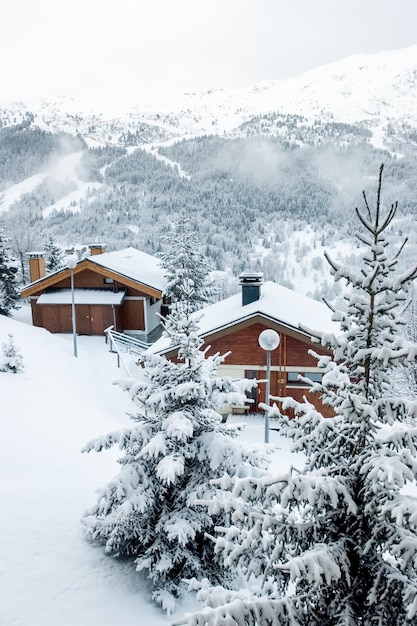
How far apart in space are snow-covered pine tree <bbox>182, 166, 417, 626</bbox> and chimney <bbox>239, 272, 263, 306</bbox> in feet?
52.5

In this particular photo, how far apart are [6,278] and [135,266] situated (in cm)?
1003

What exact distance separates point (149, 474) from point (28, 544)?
8.21 feet

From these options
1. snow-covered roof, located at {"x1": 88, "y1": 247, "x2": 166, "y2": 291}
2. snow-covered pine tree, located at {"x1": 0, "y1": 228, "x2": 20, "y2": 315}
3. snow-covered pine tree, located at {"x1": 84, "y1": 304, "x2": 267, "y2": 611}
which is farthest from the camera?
snow-covered pine tree, located at {"x1": 0, "y1": 228, "x2": 20, "y2": 315}

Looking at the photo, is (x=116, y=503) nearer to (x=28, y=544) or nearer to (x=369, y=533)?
(x=28, y=544)

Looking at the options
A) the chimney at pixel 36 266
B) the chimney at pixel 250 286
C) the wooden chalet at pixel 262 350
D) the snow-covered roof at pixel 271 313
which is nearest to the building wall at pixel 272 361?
the wooden chalet at pixel 262 350

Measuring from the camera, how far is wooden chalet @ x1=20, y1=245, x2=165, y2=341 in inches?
1206

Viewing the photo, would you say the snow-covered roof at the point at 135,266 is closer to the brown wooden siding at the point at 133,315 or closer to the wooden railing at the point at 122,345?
the brown wooden siding at the point at 133,315

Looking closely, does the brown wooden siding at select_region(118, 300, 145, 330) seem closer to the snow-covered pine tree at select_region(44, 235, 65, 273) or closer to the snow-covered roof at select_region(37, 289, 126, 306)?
the snow-covered roof at select_region(37, 289, 126, 306)

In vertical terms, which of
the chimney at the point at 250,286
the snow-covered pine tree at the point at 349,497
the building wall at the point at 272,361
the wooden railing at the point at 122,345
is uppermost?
the snow-covered pine tree at the point at 349,497

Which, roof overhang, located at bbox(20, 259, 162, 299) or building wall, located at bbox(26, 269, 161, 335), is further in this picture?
building wall, located at bbox(26, 269, 161, 335)

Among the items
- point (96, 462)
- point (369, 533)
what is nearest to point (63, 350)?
point (96, 462)

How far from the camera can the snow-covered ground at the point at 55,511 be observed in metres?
6.82

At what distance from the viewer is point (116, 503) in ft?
25.0

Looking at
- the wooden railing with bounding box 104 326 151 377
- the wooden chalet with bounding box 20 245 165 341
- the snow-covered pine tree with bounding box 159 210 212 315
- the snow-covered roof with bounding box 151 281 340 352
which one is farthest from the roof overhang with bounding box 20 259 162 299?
the snow-covered roof with bounding box 151 281 340 352
